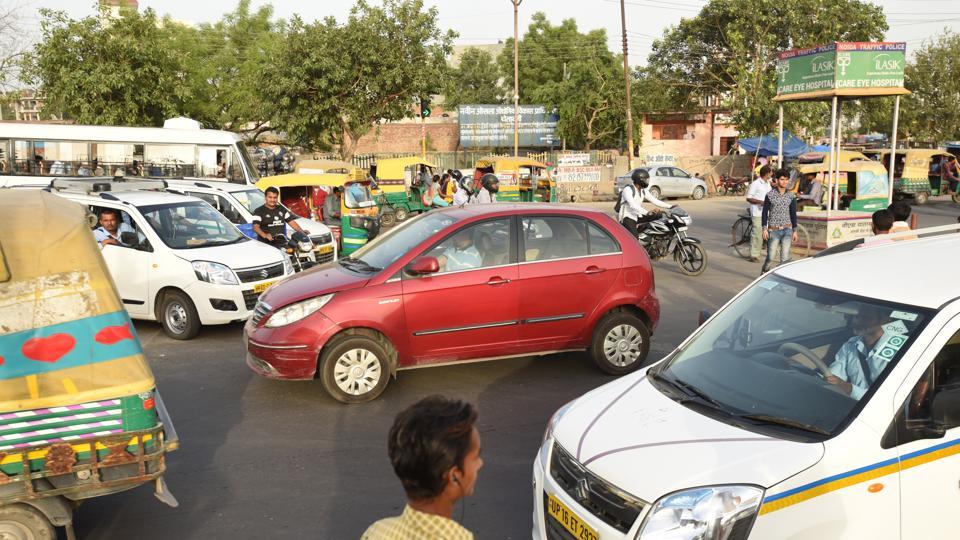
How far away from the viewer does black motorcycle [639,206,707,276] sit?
1340 centimetres

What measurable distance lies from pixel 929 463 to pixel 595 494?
53.4 inches

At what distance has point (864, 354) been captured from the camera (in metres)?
3.62

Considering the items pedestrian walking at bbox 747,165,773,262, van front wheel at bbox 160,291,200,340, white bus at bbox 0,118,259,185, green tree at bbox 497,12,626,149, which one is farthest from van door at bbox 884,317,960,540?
green tree at bbox 497,12,626,149

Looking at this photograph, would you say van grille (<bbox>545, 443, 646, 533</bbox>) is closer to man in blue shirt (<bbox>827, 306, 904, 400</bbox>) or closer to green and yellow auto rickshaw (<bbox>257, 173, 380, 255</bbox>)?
man in blue shirt (<bbox>827, 306, 904, 400</bbox>)

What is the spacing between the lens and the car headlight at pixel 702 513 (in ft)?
9.77

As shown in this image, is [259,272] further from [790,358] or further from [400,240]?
[790,358]

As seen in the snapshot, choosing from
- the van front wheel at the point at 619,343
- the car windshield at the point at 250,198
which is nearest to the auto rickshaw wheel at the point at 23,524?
the van front wheel at the point at 619,343

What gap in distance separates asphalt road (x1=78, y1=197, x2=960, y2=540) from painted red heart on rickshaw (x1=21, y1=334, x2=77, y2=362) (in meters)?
1.27

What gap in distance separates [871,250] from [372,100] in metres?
28.6

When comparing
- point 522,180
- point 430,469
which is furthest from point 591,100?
point 430,469

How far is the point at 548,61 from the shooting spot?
5347 centimetres

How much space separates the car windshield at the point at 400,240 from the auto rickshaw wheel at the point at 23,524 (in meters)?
3.46

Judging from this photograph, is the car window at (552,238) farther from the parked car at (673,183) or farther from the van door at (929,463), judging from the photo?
the parked car at (673,183)

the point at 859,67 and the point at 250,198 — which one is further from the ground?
the point at 859,67
